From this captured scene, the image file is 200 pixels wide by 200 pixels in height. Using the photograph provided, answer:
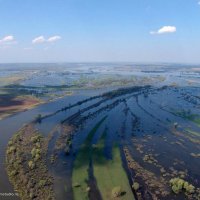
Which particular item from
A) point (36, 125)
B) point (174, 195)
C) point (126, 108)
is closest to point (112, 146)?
point (174, 195)

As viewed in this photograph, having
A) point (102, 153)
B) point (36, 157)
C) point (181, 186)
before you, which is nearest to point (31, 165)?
point (36, 157)

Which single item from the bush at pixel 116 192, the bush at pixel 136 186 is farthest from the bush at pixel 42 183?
the bush at pixel 136 186

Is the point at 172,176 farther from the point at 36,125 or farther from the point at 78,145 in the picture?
the point at 36,125

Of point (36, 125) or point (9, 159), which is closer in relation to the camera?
point (9, 159)

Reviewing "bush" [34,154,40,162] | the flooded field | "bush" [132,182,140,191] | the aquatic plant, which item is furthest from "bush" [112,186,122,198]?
"bush" [34,154,40,162]

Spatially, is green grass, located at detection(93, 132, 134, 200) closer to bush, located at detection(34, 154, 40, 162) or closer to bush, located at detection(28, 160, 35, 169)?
bush, located at detection(34, 154, 40, 162)

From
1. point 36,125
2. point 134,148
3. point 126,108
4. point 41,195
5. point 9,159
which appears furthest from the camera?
point 126,108

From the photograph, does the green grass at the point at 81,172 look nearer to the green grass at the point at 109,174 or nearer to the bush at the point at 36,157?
the green grass at the point at 109,174
